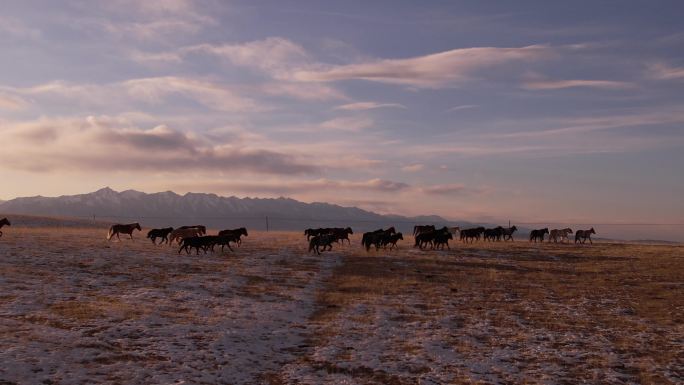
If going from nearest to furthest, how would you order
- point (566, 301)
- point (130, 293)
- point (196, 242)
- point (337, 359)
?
point (337, 359), point (130, 293), point (566, 301), point (196, 242)

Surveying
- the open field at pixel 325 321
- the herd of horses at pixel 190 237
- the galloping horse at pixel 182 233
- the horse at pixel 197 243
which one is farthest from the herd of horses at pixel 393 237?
the galloping horse at pixel 182 233

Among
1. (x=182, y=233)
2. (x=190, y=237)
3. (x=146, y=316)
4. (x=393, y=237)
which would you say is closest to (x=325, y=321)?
(x=146, y=316)

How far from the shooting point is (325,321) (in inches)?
751

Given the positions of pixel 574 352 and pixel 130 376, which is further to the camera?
pixel 574 352

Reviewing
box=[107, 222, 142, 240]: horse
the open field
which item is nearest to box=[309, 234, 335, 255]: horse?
the open field

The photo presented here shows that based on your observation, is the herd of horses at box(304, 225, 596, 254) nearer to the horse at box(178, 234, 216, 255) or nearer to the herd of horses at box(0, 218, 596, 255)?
the herd of horses at box(0, 218, 596, 255)

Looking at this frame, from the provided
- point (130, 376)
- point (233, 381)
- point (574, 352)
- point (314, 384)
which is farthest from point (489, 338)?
point (130, 376)

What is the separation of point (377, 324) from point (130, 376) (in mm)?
8861

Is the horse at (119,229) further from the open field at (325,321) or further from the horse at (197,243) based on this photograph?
the horse at (197,243)

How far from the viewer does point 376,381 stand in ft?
43.4

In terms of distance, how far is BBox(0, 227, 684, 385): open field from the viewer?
44.9 ft

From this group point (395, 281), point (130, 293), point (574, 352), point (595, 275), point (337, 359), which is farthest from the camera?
point (595, 275)

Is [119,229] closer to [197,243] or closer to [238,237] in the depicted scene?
[238,237]

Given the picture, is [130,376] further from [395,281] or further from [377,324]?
[395,281]
